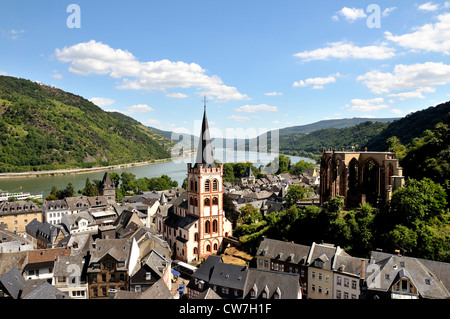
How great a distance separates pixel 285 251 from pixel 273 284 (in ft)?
21.2

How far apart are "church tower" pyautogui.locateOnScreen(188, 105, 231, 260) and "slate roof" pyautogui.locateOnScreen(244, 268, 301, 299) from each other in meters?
15.8

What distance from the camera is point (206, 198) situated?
1636 inches

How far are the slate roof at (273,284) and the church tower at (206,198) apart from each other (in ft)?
51.8

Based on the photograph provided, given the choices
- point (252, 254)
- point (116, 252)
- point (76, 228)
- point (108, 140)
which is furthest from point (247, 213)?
point (108, 140)

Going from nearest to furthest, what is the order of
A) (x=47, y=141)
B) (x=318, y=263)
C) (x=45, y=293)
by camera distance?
(x=45, y=293) < (x=318, y=263) < (x=47, y=141)

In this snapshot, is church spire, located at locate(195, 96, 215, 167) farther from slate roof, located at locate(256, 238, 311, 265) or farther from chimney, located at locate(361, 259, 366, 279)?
chimney, located at locate(361, 259, 366, 279)

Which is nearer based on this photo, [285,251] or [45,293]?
[45,293]

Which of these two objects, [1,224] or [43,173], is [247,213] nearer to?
[1,224]

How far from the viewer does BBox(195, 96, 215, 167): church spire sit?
41.9m

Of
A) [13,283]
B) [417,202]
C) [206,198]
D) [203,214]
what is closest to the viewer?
[13,283]

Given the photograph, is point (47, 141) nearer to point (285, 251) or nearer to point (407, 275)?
point (285, 251)

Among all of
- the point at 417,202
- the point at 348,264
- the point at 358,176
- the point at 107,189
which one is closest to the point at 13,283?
the point at 348,264

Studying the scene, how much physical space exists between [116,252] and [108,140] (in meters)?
178

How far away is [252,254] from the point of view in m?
38.0
